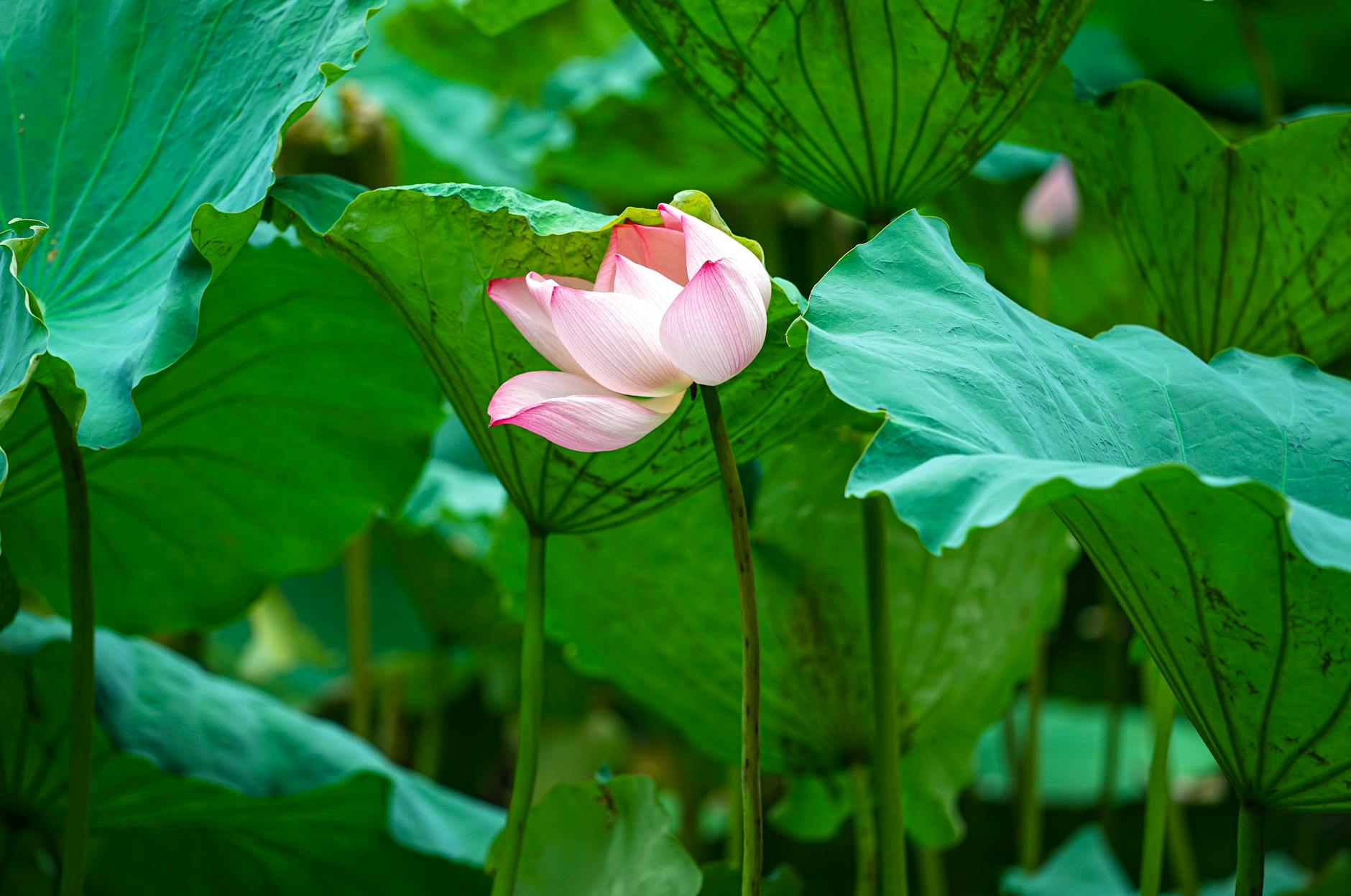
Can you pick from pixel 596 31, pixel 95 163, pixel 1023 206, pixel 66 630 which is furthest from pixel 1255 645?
pixel 596 31

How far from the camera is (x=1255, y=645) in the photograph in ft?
1.67

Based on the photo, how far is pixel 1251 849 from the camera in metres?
0.54

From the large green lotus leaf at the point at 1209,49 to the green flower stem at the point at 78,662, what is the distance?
4.22 feet

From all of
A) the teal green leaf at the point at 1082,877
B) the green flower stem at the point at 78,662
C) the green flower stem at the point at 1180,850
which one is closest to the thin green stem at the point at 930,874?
the teal green leaf at the point at 1082,877

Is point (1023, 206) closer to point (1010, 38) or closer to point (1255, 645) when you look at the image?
point (1010, 38)

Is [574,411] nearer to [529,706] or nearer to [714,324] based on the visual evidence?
[714,324]

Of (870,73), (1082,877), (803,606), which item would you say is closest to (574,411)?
(870,73)

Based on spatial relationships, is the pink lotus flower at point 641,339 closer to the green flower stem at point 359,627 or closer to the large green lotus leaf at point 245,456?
the large green lotus leaf at point 245,456

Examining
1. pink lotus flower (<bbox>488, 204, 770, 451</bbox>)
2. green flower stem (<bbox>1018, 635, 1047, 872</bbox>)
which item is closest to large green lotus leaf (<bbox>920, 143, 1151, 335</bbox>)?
green flower stem (<bbox>1018, 635, 1047, 872</bbox>)

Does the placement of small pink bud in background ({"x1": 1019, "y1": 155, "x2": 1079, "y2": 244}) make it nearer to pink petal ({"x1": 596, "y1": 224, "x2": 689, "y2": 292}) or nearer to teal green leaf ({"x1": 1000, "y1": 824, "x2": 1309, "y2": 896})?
teal green leaf ({"x1": 1000, "y1": 824, "x2": 1309, "y2": 896})

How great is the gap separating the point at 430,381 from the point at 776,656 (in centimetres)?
30

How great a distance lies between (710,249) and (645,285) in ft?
0.10

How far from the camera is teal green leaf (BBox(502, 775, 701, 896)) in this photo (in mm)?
623

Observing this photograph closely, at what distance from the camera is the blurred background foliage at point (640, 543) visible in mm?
1116
